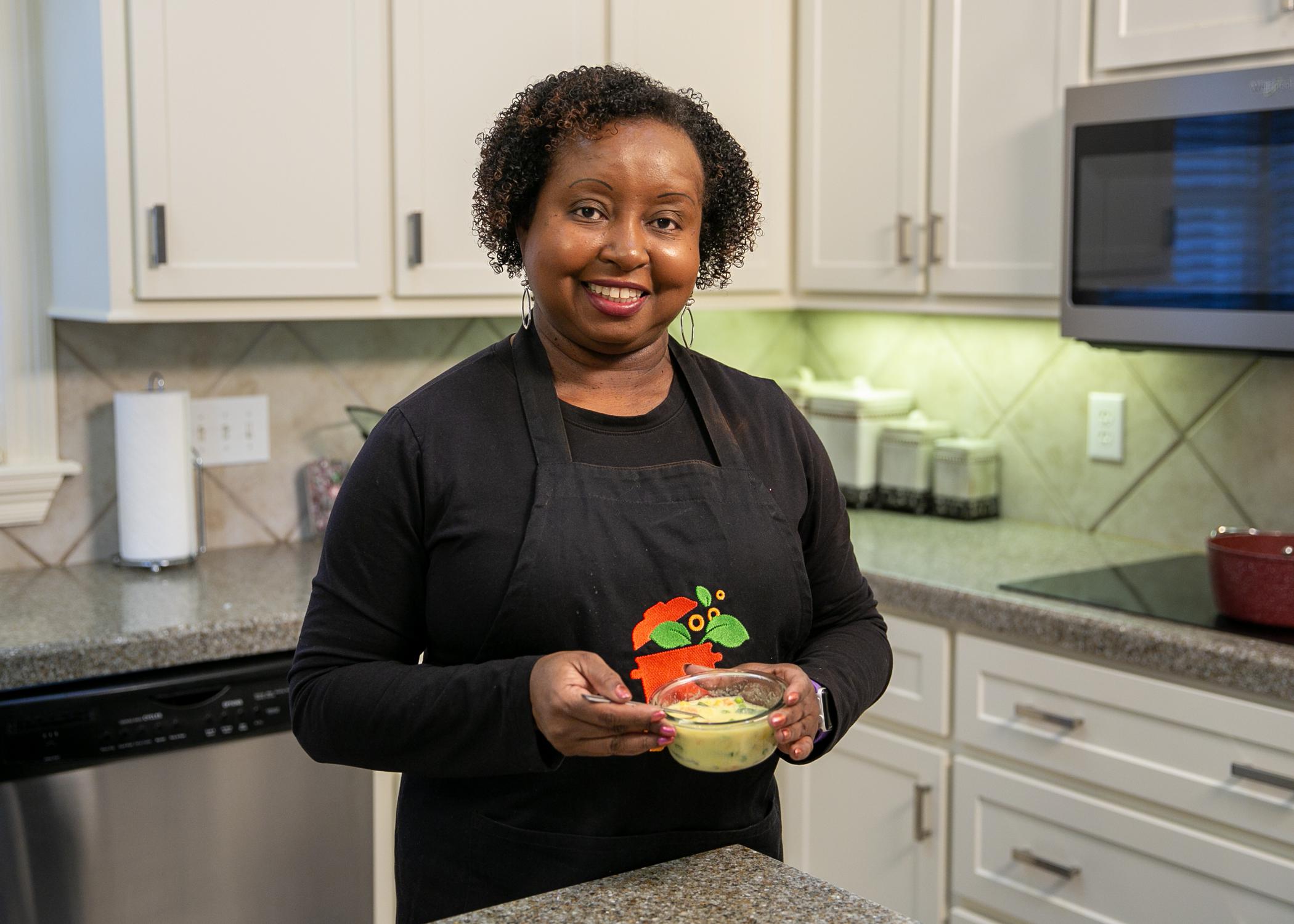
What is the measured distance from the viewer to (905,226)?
2.61m

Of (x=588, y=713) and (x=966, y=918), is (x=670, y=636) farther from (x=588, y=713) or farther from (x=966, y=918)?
(x=966, y=918)

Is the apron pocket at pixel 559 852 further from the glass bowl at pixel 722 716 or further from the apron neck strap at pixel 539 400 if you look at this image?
the apron neck strap at pixel 539 400

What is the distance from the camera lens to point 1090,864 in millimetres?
2051

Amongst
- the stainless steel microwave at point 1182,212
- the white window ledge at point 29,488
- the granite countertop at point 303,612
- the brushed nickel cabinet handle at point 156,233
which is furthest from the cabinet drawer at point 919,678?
the white window ledge at point 29,488

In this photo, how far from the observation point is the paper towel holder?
2.29 metres

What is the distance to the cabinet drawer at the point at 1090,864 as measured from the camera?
186 cm

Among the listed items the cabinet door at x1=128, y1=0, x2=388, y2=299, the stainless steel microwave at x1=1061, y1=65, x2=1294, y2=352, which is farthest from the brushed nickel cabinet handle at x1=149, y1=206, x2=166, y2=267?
the stainless steel microwave at x1=1061, y1=65, x2=1294, y2=352

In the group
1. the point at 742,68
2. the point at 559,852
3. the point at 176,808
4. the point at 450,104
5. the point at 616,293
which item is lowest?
the point at 176,808

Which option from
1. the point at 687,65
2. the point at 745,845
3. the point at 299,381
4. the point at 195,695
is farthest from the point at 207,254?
the point at 745,845

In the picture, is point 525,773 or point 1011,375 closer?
point 525,773

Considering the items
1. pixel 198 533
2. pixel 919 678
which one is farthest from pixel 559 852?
pixel 198 533

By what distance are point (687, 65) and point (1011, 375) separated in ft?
2.98

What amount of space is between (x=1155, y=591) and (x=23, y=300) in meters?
1.91

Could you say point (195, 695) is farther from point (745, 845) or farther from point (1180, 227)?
point (1180, 227)
